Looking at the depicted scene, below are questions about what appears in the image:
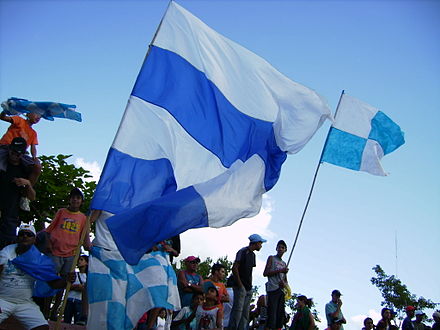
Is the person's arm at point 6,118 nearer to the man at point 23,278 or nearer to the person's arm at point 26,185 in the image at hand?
the person's arm at point 26,185

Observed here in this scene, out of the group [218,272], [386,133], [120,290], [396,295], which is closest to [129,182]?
[120,290]

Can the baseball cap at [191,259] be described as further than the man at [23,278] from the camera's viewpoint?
Yes

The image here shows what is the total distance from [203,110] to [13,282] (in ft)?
10.7

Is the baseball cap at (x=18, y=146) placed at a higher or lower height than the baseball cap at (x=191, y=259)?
higher

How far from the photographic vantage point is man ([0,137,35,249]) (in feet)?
23.6

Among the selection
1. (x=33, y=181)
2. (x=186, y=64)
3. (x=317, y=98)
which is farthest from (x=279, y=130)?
(x=33, y=181)

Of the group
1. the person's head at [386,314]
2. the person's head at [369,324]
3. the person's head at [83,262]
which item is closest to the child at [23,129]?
the person's head at [83,262]

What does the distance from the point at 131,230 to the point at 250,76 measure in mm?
3145

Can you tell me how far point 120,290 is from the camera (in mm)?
6723

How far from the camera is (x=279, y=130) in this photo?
7.85 metres

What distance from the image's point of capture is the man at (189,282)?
28.8 ft

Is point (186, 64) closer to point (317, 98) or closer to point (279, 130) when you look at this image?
point (279, 130)

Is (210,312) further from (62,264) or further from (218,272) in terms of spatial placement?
(62,264)

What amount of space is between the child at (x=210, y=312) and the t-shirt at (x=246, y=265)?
2.04 ft
